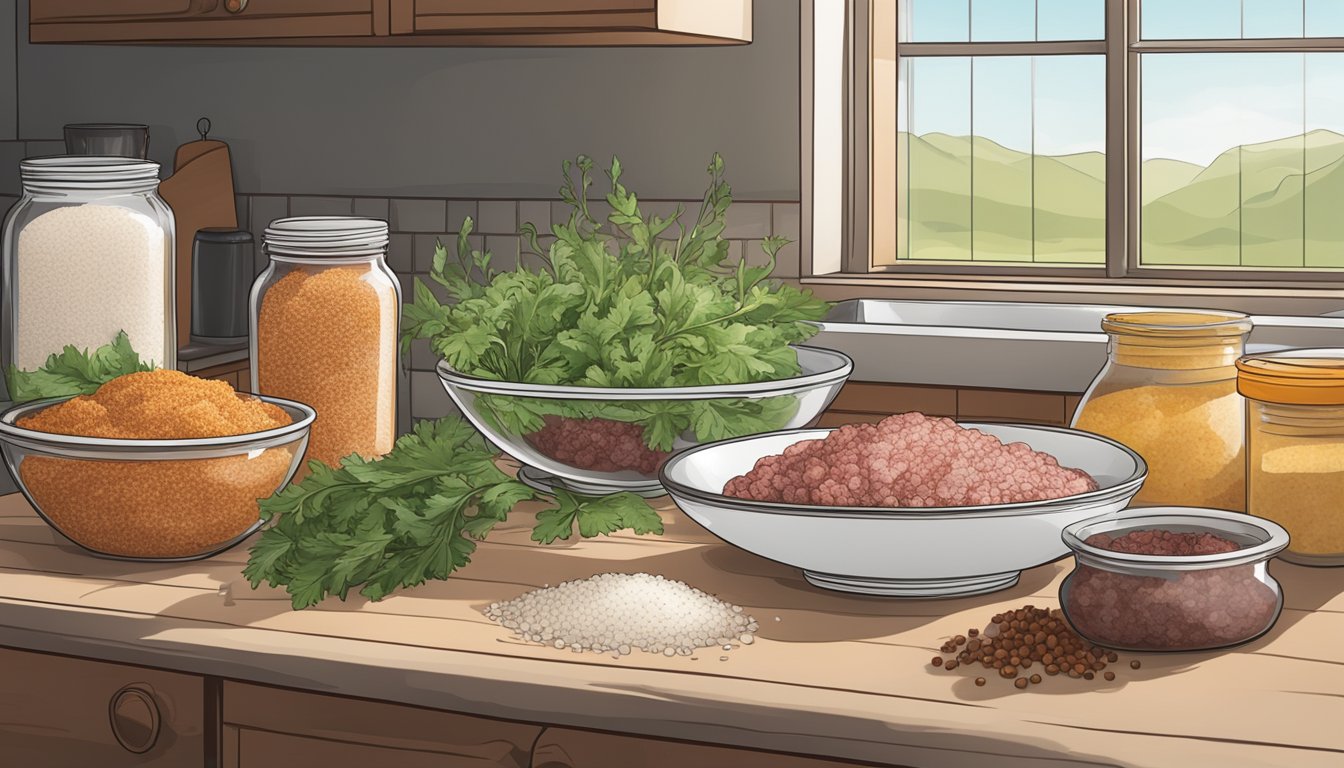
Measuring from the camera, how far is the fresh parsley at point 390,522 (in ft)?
3.55

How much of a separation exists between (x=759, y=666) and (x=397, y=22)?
1.76 meters

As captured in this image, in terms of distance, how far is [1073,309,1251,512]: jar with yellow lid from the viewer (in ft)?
4.08

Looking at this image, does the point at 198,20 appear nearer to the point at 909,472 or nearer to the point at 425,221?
the point at 425,221

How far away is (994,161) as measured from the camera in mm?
2854

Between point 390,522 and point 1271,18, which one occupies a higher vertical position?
point 1271,18

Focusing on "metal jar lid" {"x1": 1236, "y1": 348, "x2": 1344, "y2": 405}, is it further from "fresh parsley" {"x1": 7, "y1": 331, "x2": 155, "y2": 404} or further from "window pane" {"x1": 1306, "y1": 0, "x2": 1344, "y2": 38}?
"window pane" {"x1": 1306, "y1": 0, "x2": 1344, "y2": 38}

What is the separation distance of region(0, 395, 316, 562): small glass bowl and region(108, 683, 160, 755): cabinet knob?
0.18 metres

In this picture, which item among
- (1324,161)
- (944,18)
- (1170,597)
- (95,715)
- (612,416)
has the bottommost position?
(95,715)

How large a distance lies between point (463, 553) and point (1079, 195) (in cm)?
201

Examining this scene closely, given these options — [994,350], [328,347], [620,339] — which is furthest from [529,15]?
[620,339]

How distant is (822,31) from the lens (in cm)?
256

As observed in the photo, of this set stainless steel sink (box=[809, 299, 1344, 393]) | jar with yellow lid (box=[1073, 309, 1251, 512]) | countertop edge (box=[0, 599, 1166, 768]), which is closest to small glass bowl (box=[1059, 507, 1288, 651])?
countertop edge (box=[0, 599, 1166, 768])

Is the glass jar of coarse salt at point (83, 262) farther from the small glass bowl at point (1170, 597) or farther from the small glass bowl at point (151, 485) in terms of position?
the small glass bowl at point (1170, 597)

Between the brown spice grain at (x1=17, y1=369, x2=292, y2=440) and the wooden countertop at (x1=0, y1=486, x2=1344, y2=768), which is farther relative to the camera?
the brown spice grain at (x1=17, y1=369, x2=292, y2=440)
